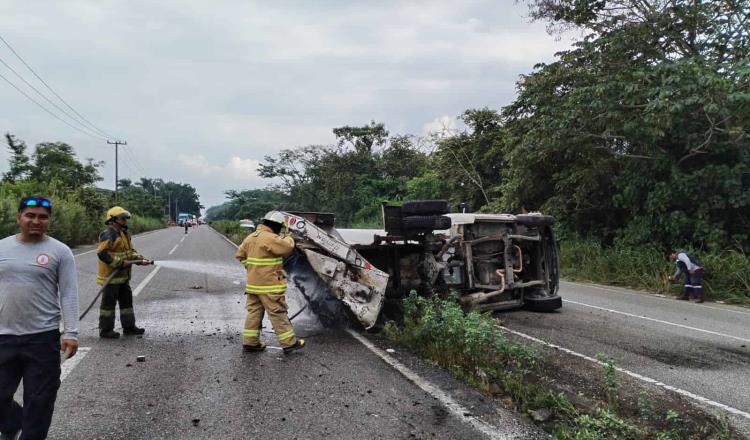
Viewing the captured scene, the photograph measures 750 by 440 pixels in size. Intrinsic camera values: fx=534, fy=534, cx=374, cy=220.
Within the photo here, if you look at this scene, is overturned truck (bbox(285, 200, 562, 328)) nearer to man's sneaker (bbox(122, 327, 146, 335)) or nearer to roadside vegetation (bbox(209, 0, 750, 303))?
man's sneaker (bbox(122, 327, 146, 335))

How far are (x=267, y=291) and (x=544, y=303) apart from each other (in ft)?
16.2

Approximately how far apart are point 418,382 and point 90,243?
32.1 meters

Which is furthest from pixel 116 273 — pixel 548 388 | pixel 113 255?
pixel 548 388

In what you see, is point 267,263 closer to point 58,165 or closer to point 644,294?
point 644,294

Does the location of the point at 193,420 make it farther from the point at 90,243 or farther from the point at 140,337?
the point at 90,243

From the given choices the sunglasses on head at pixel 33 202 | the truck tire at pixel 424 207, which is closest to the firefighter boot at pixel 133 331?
the truck tire at pixel 424 207

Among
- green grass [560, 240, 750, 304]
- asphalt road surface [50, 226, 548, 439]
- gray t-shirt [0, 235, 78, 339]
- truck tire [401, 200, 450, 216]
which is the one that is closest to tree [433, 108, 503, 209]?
green grass [560, 240, 750, 304]

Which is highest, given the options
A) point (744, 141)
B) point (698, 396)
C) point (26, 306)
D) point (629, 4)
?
point (629, 4)

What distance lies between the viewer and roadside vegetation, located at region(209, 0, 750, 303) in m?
12.3

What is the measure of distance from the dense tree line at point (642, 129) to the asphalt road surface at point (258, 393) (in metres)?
10.1

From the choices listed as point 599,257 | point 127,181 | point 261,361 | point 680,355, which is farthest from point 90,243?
point 127,181

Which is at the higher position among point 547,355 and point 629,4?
point 629,4

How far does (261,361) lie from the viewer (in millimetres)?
5598

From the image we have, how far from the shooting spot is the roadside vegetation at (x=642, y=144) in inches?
483
